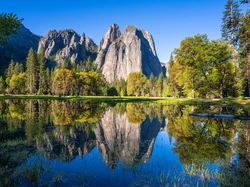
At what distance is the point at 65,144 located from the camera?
12461 millimetres

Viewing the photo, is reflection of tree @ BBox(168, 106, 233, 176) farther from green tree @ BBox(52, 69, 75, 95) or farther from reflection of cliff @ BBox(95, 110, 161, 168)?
green tree @ BBox(52, 69, 75, 95)

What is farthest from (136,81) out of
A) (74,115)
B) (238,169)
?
(238,169)

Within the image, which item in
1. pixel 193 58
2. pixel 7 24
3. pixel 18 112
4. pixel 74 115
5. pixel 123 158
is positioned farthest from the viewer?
pixel 193 58

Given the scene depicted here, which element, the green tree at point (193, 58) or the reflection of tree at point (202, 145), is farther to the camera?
the green tree at point (193, 58)

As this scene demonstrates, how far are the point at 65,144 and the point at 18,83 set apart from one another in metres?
85.8

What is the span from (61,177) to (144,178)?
322 centimetres

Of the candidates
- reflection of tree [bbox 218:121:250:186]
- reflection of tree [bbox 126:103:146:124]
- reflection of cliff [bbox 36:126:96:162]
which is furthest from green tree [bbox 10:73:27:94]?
reflection of tree [bbox 218:121:250:186]

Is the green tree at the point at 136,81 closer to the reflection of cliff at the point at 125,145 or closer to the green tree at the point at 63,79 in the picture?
the green tree at the point at 63,79

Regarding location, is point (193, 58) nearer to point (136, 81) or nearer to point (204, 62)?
point (204, 62)

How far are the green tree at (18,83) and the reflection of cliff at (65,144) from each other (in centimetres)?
8067

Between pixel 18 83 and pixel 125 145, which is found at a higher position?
pixel 18 83

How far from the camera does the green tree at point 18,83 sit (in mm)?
84575

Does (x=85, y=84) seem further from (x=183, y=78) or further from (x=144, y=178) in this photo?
(x=144, y=178)

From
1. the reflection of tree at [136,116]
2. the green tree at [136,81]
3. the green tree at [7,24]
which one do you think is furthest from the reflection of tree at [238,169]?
the green tree at [136,81]
